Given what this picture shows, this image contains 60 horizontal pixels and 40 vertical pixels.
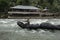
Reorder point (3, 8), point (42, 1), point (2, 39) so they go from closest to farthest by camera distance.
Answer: point (2, 39) → point (3, 8) → point (42, 1)

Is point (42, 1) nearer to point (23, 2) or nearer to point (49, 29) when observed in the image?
point (23, 2)

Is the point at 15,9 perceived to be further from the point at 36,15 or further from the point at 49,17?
the point at 49,17

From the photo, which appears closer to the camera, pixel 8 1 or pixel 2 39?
pixel 2 39

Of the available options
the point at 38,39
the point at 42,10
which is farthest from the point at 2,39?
the point at 42,10

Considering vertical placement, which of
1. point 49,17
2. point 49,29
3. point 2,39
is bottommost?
point 49,17

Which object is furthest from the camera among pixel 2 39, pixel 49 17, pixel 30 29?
pixel 49 17

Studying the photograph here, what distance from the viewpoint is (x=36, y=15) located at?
74.7 m

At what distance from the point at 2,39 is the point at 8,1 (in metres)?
49.7

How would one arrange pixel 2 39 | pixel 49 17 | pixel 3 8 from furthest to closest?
pixel 3 8
pixel 49 17
pixel 2 39

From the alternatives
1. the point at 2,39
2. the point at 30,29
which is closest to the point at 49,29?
the point at 30,29

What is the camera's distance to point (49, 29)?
44.7 meters

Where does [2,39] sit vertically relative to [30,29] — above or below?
above

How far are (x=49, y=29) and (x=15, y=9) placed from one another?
107 feet

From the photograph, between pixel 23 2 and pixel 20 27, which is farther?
pixel 23 2
